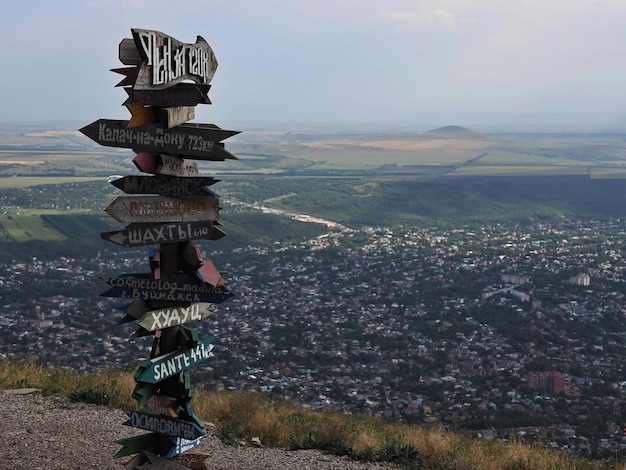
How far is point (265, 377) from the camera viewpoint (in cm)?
1786

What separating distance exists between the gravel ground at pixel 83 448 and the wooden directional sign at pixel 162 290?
1560 mm

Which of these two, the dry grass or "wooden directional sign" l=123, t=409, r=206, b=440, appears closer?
"wooden directional sign" l=123, t=409, r=206, b=440

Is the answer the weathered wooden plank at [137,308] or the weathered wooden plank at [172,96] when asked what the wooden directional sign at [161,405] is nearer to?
the weathered wooden plank at [137,308]

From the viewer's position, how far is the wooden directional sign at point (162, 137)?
19.0ft

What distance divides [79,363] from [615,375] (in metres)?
11.1

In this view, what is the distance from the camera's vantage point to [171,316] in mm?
5941

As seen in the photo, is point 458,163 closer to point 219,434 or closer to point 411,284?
point 411,284

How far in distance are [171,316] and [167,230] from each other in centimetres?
57

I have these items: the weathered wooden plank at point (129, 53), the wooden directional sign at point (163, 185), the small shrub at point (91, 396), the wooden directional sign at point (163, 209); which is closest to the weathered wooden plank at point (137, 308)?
the wooden directional sign at point (163, 209)

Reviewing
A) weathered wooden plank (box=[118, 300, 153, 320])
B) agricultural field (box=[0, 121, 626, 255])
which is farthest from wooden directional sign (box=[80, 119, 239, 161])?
agricultural field (box=[0, 121, 626, 255])

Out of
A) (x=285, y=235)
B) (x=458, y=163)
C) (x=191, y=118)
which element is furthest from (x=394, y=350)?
(x=458, y=163)

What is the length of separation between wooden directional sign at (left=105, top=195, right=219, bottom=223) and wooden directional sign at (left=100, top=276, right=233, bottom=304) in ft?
1.33

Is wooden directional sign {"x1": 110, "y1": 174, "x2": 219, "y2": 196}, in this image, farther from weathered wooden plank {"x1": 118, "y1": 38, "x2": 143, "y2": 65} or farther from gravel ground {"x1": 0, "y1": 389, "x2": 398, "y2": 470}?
gravel ground {"x1": 0, "y1": 389, "x2": 398, "y2": 470}

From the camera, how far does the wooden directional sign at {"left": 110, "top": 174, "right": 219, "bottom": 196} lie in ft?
19.2
